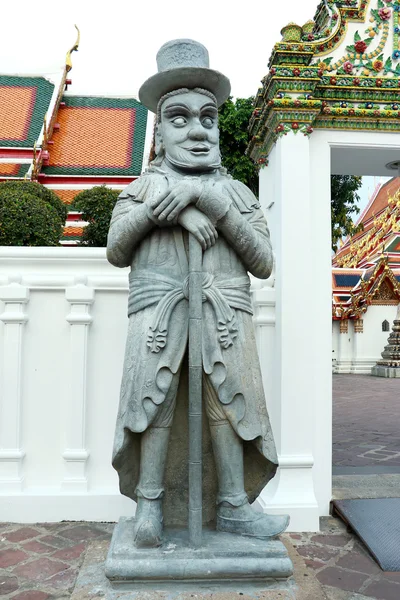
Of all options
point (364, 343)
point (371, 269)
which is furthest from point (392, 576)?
point (371, 269)

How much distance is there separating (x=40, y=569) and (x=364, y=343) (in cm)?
1895

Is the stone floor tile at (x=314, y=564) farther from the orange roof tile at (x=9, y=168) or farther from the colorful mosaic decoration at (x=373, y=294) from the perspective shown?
the colorful mosaic decoration at (x=373, y=294)

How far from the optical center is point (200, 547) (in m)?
2.38

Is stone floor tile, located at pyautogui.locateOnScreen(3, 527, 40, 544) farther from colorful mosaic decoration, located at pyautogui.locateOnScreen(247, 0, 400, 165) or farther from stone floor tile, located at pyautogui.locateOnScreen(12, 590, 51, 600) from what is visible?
colorful mosaic decoration, located at pyautogui.locateOnScreen(247, 0, 400, 165)

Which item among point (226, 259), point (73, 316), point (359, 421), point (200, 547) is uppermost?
point (226, 259)

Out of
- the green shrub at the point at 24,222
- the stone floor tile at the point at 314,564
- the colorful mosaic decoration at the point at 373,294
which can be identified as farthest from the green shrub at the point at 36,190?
the colorful mosaic decoration at the point at 373,294

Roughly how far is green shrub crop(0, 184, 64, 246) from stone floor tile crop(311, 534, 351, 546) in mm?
3547

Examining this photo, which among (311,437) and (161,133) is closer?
(161,133)

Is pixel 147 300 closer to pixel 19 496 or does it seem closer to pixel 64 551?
pixel 64 551

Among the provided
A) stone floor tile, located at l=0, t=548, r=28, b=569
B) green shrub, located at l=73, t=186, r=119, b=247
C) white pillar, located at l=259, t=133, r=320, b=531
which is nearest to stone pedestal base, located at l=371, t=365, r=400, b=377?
green shrub, located at l=73, t=186, r=119, b=247

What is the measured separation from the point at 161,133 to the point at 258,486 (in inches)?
73.0

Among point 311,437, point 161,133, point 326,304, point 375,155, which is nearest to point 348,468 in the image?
point 311,437

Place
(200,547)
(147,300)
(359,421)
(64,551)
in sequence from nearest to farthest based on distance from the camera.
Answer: (200,547) < (147,300) < (64,551) < (359,421)

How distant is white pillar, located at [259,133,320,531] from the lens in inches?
152
